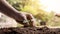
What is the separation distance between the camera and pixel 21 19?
640 millimetres

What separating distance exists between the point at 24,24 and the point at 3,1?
0.14 meters

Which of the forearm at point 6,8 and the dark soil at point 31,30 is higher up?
the forearm at point 6,8

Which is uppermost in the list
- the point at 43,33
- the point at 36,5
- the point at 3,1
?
the point at 36,5

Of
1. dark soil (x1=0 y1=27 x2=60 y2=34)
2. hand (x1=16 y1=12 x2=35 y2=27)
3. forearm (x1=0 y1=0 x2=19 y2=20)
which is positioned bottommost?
dark soil (x1=0 y1=27 x2=60 y2=34)

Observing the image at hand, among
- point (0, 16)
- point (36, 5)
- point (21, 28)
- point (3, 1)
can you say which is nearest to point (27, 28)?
point (21, 28)

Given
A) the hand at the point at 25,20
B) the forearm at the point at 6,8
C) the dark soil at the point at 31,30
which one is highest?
the forearm at the point at 6,8

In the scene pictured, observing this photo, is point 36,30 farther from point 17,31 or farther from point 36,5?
point 36,5

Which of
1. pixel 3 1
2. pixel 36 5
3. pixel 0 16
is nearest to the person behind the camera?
pixel 3 1

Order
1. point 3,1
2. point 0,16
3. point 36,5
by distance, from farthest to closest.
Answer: point 36,5 → point 0,16 → point 3,1

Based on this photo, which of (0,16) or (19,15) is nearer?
(19,15)

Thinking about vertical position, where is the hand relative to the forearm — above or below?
below

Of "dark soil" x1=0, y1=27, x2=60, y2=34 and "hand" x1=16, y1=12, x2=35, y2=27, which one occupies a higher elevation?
"hand" x1=16, y1=12, x2=35, y2=27

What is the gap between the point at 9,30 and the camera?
63cm

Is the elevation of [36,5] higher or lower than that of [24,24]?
higher
